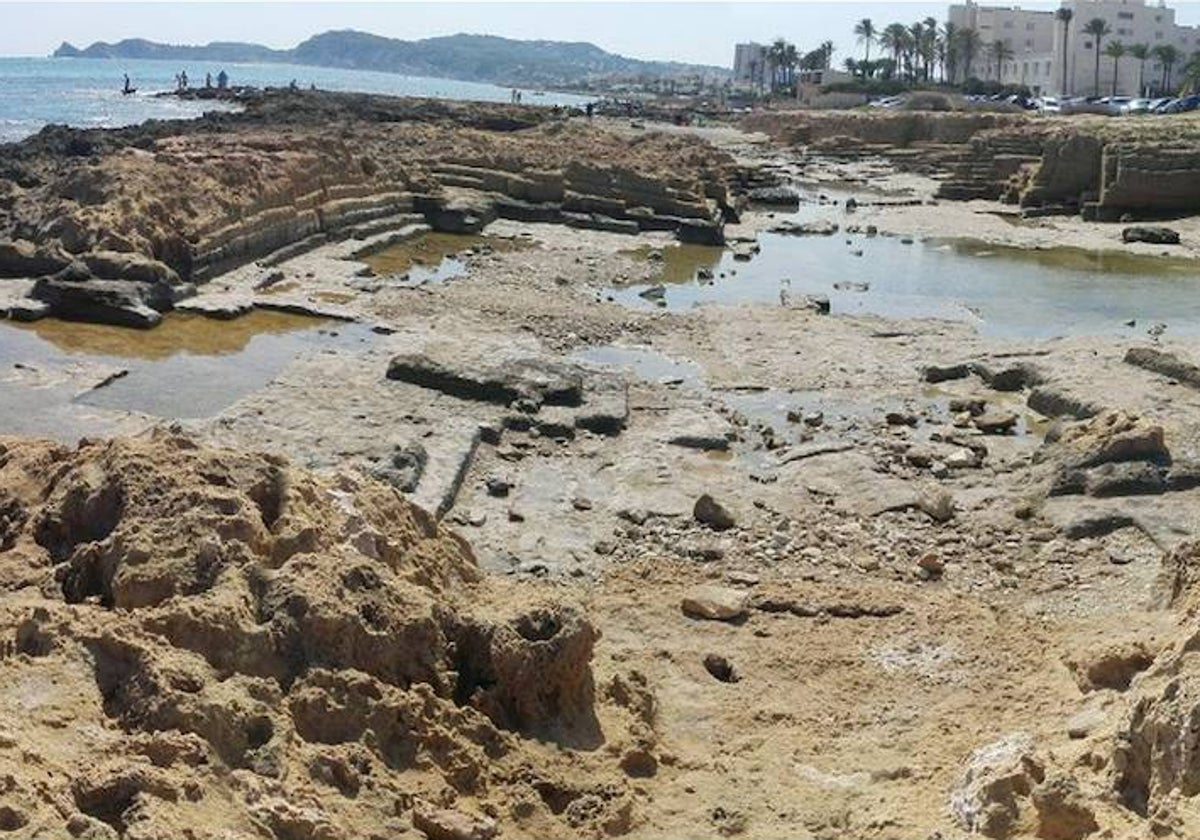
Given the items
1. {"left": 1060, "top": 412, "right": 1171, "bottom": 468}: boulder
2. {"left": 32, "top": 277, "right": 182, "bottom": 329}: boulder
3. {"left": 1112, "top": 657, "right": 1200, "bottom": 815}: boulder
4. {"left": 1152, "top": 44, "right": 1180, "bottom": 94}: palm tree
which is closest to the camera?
{"left": 1112, "top": 657, "right": 1200, "bottom": 815}: boulder

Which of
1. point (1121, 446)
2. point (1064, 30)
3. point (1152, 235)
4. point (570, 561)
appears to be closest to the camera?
point (570, 561)

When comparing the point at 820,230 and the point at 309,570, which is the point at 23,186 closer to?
the point at 820,230

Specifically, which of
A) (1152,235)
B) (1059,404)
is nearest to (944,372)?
(1059,404)

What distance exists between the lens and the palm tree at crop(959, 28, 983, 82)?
363 feet

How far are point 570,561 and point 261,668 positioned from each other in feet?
16.1

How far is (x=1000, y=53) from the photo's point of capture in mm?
111375

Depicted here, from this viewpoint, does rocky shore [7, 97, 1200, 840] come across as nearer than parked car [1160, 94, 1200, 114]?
Yes

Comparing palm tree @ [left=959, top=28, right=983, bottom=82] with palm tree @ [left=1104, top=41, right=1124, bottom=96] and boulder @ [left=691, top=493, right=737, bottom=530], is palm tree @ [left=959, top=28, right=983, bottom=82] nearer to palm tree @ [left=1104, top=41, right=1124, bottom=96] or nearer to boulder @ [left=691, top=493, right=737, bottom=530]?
palm tree @ [left=1104, top=41, right=1124, bottom=96]

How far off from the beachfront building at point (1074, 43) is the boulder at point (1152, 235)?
68.6m

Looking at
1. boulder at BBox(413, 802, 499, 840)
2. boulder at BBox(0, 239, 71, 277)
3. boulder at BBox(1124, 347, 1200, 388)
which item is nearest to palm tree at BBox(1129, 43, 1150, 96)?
boulder at BBox(1124, 347, 1200, 388)

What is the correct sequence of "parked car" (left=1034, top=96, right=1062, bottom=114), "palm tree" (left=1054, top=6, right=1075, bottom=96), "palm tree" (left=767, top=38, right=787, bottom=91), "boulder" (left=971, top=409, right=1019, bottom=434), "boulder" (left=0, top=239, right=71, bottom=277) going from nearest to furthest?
"boulder" (left=971, top=409, right=1019, bottom=434) < "boulder" (left=0, top=239, right=71, bottom=277) < "parked car" (left=1034, top=96, right=1062, bottom=114) < "palm tree" (left=1054, top=6, right=1075, bottom=96) < "palm tree" (left=767, top=38, right=787, bottom=91)

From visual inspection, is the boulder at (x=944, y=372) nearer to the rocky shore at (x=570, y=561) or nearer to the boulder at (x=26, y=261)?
the rocky shore at (x=570, y=561)

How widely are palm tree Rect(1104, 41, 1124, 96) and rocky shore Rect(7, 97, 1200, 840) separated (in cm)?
7728

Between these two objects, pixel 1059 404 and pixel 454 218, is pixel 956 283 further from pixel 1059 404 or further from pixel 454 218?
pixel 1059 404
